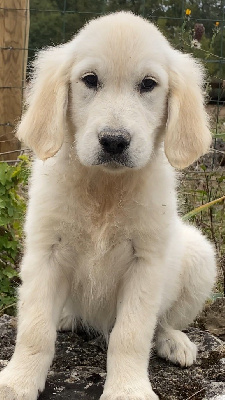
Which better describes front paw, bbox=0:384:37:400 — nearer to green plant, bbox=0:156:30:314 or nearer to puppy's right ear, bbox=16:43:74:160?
puppy's right ear, bbox=16:43:74:160

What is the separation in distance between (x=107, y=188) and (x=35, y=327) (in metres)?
0.73

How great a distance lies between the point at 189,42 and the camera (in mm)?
6309

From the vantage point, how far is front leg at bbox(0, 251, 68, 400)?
280cm

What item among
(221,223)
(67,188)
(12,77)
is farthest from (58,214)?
(12,77)

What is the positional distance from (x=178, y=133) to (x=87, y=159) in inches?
20.4

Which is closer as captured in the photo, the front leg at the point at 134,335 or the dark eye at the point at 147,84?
the front leg at the point at 134,335

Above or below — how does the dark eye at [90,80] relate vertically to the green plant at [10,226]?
above

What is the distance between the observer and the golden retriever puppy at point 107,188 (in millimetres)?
2842

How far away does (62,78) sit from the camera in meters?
A: 3.08

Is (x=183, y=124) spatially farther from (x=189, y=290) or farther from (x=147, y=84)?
(x=189, y=290)

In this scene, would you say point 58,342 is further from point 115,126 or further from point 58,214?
point 115,126

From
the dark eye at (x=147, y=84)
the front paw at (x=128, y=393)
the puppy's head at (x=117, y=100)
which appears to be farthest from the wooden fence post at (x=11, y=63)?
the front paw at (x=128, y=393)

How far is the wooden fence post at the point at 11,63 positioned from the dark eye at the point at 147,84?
10.9 feet

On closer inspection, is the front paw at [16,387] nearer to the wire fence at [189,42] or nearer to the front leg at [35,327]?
the front leg at [35,327]
